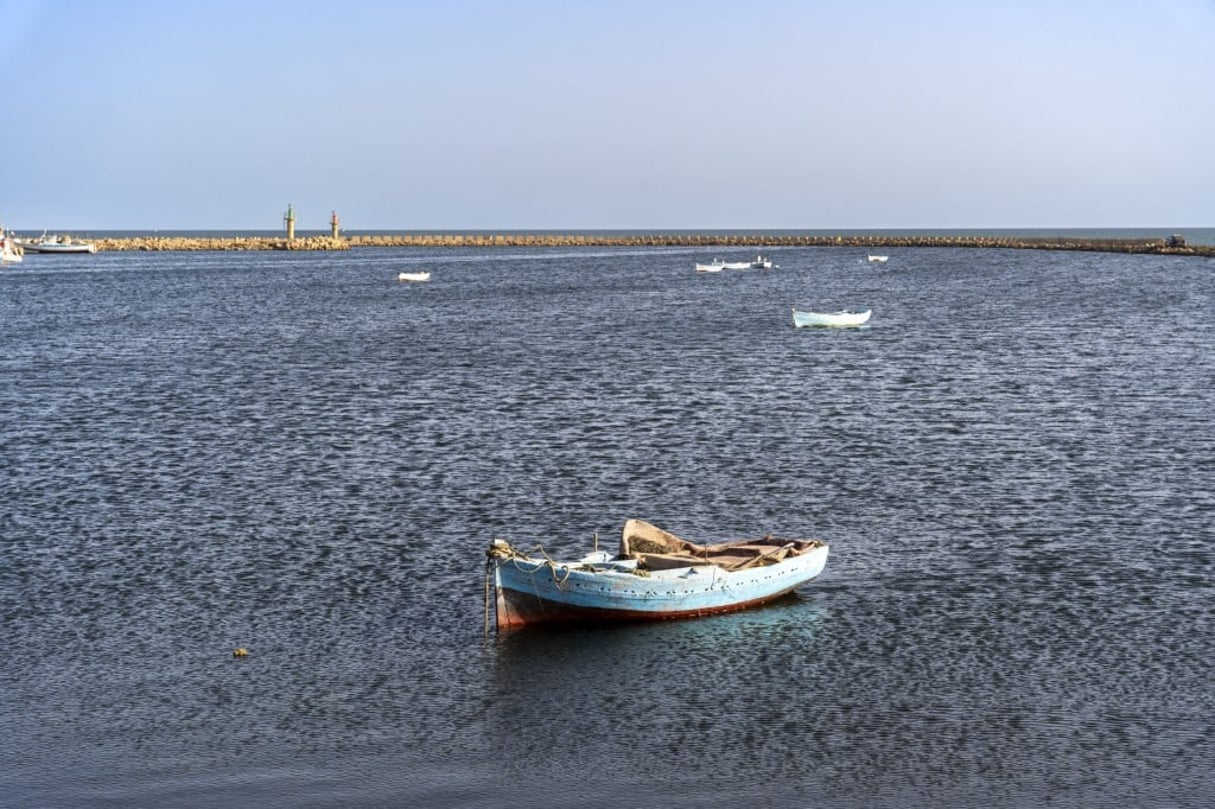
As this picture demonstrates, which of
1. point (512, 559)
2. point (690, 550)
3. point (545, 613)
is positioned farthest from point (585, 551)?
point (512, 559)

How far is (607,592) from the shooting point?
77.8ft

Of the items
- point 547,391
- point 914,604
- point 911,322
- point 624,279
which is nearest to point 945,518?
point 914,604

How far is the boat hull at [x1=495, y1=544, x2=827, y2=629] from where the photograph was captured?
930 inches

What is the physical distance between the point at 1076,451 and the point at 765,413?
1151 cm

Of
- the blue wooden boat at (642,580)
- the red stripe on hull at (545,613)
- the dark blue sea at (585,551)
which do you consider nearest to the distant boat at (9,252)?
the dark blue sea at (585,551)

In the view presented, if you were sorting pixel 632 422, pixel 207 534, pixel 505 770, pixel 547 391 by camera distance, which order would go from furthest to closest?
1. pixel 547 391
2. pixel 632 422
3. pixel 207 534
4. pixel 505 770

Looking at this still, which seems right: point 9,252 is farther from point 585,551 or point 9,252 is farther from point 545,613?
point 545,613

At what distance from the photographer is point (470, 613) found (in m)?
24.8

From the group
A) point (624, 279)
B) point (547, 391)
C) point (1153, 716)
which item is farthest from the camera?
point (624, 279)

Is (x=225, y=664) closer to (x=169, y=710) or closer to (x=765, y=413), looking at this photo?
(x=169, y=710)

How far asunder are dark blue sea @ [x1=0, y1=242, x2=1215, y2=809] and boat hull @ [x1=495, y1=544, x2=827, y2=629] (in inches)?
16.7

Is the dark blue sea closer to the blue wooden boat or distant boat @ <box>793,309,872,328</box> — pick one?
the blue wooden boat

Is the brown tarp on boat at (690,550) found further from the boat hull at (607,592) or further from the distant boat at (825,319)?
the distant boat at (825,319)

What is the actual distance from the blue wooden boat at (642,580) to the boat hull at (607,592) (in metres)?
0.02
